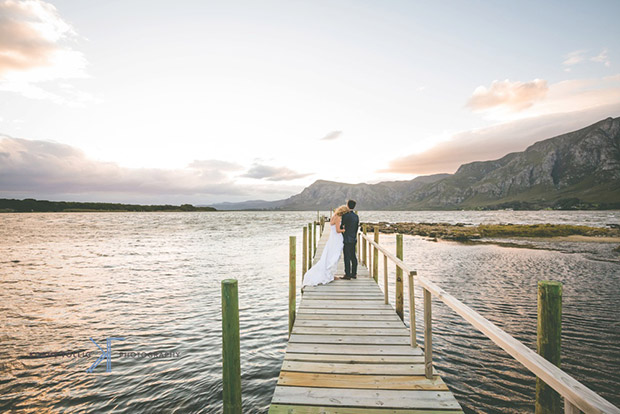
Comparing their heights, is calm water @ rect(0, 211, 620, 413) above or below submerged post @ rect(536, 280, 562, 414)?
below

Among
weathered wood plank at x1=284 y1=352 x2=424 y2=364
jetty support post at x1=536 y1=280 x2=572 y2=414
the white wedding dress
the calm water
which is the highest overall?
jetty support post at x1=536 y1=280 x2=572 y2=414

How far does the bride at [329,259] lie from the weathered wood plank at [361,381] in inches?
233

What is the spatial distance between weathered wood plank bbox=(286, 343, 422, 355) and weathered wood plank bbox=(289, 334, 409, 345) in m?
0.14

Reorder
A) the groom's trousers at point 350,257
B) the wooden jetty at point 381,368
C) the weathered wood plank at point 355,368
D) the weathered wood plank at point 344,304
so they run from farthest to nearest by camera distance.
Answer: the groom's trousers at point 350,257 → the weathered wood plank at point 344,304 → the weathered wood plank at point 355,368 → the wooden jetty at point 381,368

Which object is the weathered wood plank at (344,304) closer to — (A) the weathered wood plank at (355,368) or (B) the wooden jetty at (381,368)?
(B) the wooden jetty at (381,368)

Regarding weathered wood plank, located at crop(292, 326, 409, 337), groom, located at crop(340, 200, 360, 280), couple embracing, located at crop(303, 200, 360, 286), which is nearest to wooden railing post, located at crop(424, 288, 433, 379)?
weathered wood plank, located at crop(292, 326, 409, 337)

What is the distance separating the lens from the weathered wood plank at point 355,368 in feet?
15.9

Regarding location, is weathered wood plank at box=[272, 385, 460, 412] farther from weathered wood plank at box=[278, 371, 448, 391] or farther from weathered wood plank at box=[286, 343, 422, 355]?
weathered wood plank at box=[286, 343, 422, 355]

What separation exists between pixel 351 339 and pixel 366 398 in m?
2.04

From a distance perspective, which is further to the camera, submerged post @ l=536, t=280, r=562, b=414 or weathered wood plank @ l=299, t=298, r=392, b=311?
weathered wood plank @ l=299, t=298, r=392, b=311

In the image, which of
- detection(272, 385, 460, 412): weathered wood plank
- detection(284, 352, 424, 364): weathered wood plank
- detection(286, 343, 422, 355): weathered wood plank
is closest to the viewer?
detection(272, 385, 460, 412): weathered wood plank

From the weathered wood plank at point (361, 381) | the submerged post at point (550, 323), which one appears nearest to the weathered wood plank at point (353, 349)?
the weathered wood plank at point (361, 381)

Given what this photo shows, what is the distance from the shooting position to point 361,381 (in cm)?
461

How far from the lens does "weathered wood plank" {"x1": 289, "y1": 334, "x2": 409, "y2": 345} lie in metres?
6.05
